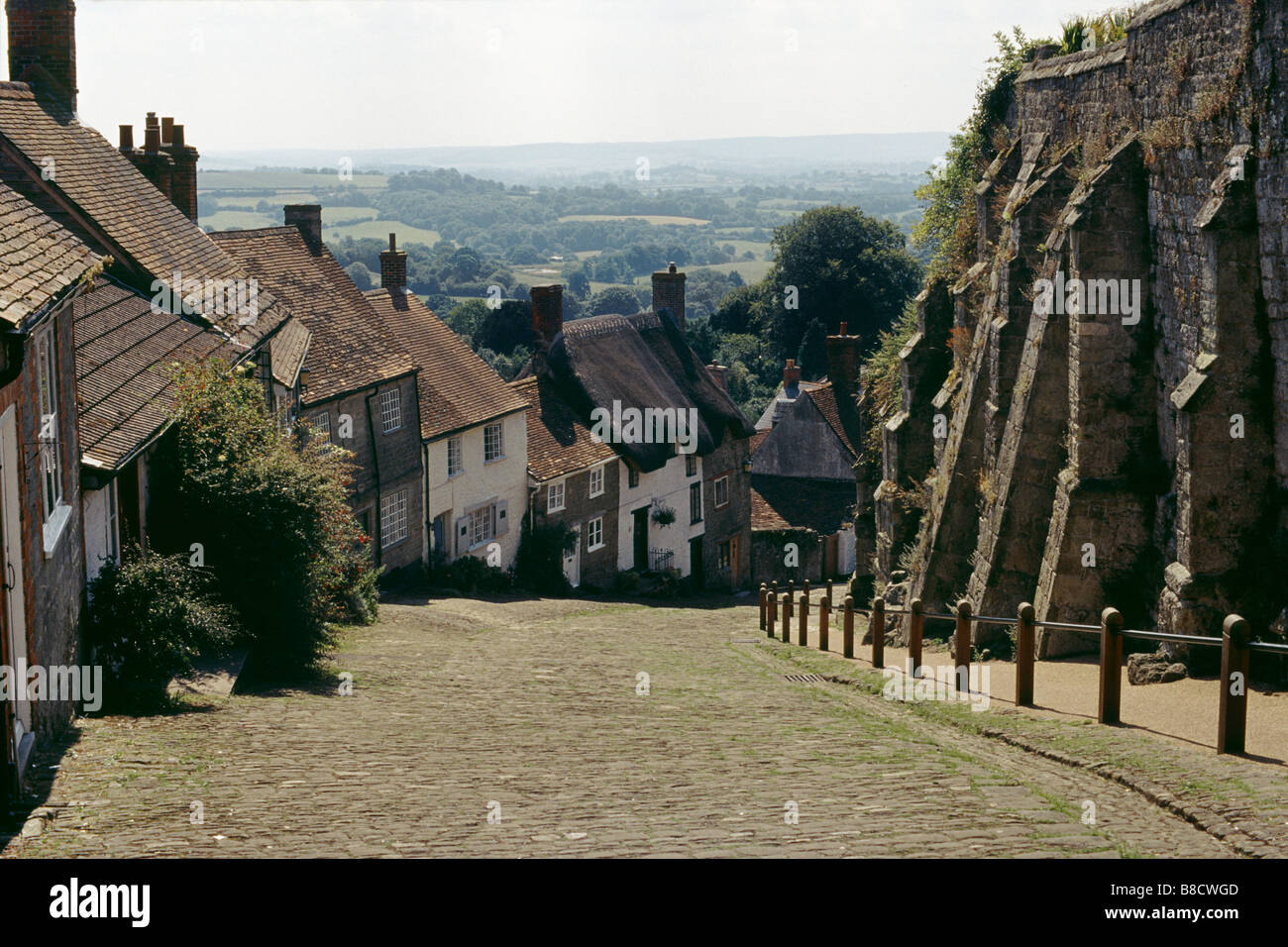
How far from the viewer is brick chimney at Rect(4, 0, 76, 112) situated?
21641 millimetres

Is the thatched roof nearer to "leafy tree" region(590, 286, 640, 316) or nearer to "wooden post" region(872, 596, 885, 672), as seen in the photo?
"wooden post" region(872, 596, 885, 672)

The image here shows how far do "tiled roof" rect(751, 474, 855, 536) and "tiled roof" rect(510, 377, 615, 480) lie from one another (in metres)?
11.5

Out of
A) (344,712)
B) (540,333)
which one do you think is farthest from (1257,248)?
(540,333)

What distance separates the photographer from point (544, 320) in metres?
37.3

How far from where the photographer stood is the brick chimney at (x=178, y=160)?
2611 cm

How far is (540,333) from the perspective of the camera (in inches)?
1470

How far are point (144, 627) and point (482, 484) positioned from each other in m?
20.3

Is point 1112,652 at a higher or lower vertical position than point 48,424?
lower

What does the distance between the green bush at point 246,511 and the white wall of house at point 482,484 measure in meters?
14.6

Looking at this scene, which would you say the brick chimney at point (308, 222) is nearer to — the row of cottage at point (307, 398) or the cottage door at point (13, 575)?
the row of cottage at point (307, 398)

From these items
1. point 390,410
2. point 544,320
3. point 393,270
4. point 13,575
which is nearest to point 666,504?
point 544,320

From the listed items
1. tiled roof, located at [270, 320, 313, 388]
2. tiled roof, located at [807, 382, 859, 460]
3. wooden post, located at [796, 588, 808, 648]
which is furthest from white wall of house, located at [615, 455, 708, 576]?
wooden post, located at [796, 588, 808, 648]

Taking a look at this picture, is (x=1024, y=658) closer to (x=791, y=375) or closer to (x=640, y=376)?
(x=640, y=376)
